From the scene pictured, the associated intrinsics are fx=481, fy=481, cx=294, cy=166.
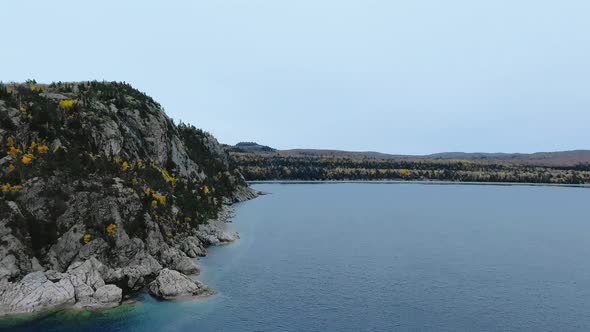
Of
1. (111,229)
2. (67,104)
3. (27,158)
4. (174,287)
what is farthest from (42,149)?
(174,287)

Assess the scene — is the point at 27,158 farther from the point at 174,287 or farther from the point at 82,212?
the point at 174,287

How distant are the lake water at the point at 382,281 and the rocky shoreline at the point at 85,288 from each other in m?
2.15

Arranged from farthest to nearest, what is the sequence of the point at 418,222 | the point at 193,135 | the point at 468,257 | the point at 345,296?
the point at 193,135
the point at 418,222
the point at 468,257
the point at 345,296

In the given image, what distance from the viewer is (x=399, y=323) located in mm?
48312

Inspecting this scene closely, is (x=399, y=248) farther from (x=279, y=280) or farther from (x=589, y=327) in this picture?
(x=589, y=327)

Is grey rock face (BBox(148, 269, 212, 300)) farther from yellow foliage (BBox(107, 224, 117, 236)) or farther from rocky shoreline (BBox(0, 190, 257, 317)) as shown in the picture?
yellow foliage (BBox(107, 224, 117, 236))

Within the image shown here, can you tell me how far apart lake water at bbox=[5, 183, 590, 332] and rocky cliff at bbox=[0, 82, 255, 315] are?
360 centimetres

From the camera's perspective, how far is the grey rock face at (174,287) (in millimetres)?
54622

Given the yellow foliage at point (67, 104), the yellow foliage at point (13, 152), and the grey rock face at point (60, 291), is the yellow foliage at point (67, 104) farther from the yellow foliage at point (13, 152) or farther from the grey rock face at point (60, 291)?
the grey rock face at point (60, 291)

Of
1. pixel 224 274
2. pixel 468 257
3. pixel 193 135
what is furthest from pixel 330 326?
pixel 193 135

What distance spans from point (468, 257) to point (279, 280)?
3473 centimetres

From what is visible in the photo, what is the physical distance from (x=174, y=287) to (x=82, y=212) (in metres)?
15.6

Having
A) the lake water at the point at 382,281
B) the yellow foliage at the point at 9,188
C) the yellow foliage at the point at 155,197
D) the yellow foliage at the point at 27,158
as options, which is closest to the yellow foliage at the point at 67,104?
the yellow foliage at the point at 27,158

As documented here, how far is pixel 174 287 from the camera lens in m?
55.2
